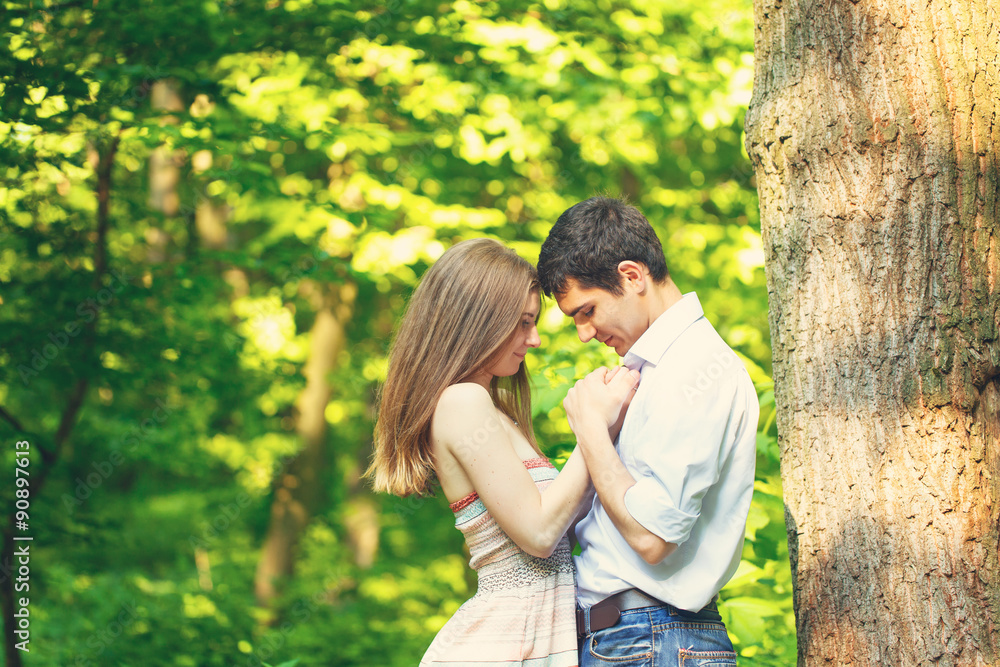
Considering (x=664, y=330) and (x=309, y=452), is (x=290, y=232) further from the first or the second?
(x=664, y=330)

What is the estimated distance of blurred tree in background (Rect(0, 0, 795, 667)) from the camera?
345cm

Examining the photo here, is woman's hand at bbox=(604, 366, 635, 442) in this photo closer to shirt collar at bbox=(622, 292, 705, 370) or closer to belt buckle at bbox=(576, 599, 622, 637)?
shirt collar at bbox=(622, 292, 705, 370)

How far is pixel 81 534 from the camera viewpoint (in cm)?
394

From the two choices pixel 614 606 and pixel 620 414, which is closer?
pixel 614 606

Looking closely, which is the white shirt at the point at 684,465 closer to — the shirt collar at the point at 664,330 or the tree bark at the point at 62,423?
the shirt collar at the point at 664,330

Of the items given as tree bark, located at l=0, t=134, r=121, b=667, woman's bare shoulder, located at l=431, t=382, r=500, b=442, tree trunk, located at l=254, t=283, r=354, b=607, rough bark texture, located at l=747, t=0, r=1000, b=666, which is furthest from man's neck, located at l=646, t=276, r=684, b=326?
tree trunk, located at l=254, t=283, r=354, b=607

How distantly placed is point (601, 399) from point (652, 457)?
0.82ft

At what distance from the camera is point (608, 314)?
1.96 meters

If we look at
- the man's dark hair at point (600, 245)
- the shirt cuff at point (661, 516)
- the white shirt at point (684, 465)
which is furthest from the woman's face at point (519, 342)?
the shirt cuff at point (661, 516)

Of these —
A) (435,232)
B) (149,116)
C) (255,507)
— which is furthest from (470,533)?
(255,507)

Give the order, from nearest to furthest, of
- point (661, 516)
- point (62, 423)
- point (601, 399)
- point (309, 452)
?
point (661, 516)
point (601, 399)
point (62, 423)
point (309, 452)

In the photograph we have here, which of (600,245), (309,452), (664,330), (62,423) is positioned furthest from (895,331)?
(309,452)

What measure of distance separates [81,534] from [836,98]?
13.7ft

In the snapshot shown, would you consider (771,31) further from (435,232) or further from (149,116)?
(435,232)
